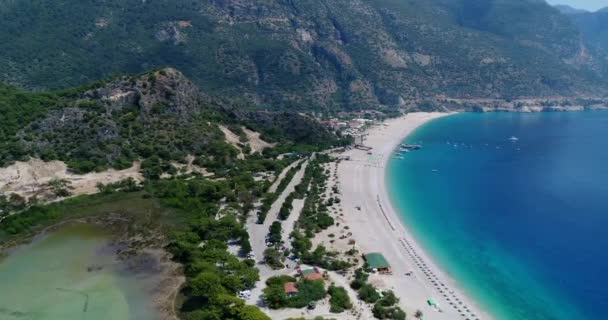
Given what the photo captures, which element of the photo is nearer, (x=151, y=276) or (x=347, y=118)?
(x=151, y=276)

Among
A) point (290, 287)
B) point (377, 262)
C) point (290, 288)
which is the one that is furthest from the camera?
point (377, 262)

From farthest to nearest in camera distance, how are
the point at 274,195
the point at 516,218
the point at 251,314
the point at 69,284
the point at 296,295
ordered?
the point at 274,195, the point at 516,218, the point at 69,284, the point at 296,295, the point at 251,314

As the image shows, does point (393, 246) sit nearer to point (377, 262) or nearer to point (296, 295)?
point (377, 262)

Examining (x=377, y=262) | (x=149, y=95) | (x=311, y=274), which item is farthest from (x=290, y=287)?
(x=149, y=95)

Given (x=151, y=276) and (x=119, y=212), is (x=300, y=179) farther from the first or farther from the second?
(x=151, y=276)

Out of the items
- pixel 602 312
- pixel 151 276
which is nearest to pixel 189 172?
pixel 151 276

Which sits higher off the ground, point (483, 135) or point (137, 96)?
point (137, 96)

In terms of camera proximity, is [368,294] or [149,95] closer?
[368,294]
